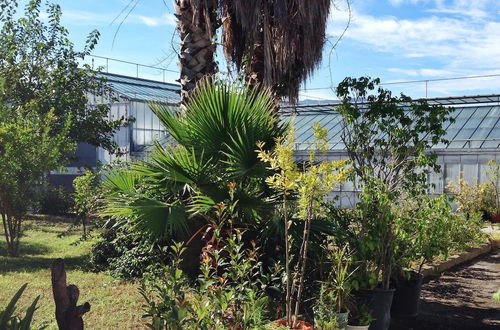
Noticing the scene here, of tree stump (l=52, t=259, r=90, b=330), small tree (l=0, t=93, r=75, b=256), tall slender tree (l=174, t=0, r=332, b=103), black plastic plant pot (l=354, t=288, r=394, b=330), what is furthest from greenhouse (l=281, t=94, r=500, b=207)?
tree stump (l=52, t=259, r=90, b=330)

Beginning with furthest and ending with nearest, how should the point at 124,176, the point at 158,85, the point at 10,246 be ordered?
the point at 158,85, the point at 10,246, the point at 124,176

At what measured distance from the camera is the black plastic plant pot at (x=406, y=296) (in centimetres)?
633

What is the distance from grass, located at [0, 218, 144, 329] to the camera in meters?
5.79

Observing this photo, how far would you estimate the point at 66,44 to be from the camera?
1750 cm

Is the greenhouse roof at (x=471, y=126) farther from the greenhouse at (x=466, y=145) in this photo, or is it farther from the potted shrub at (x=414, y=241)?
the potted shrub at (x=414, y=241)

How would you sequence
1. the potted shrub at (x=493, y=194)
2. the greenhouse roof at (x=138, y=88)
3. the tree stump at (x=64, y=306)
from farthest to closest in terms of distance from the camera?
the greenhouse roof at (x=138, y=88) → the potted shrub at (x=493, y=194) → the tree stump at (x=64, y=306)

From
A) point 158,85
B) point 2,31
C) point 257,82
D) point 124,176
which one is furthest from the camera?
point 158,85

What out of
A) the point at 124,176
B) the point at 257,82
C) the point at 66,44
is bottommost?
the point at 124,176

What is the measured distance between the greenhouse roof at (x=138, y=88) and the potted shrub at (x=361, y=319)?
1869cm

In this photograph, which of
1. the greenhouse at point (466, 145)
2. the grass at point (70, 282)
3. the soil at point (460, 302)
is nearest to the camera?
the grass at point (70, 282)

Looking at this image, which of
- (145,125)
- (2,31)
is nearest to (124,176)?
(2,31)

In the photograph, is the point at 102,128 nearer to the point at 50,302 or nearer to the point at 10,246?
the point at 10,246

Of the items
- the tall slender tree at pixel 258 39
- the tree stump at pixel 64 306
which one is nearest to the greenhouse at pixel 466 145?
the tall slender tree at pixel 258 39

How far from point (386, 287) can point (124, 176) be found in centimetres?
394
